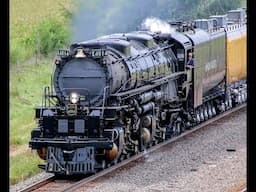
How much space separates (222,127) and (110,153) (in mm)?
6031

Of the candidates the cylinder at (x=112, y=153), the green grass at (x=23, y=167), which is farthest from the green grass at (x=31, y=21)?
the cylinder at (x=112, y=153)

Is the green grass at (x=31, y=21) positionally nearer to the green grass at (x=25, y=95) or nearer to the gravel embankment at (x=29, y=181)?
the green grass at (x=25, y=95)

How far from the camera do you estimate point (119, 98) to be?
11711mm

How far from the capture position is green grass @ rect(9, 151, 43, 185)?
11555 millimetres

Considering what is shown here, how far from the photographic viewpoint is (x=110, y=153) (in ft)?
36.4

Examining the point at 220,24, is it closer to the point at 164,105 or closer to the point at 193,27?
the point at 193,27

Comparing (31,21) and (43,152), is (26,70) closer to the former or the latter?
(31,21)

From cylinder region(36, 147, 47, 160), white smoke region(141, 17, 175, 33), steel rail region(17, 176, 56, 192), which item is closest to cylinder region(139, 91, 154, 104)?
cylinder region(36, 147, 47, 160)

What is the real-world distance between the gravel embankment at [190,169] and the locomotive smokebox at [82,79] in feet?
5.14

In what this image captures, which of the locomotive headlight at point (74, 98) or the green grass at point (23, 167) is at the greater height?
the locomotive headlight at point (74, 98)

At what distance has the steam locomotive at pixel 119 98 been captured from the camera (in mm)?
A: 11031

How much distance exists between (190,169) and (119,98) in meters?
1.87

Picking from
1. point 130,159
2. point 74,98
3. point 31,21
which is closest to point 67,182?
point 74,98

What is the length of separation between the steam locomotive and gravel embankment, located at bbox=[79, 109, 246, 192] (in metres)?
0.53
